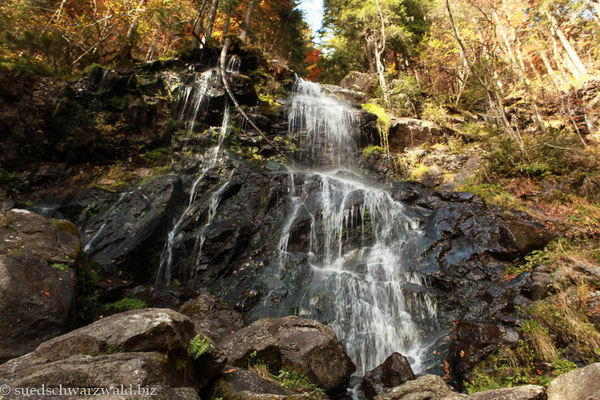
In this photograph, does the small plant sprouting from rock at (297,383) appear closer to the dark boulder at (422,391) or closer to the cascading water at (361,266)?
the dark boulder at (422,391)

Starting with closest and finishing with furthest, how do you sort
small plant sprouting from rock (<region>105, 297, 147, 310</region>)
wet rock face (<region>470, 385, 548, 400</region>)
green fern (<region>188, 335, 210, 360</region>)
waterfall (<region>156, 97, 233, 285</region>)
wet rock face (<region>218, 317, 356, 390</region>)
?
wet rock face (<region>470, 385, 548, 400</region>) → green fern (<region>188, 335, 210, 360</region>) → wet rock face (<region>218, 317, 356, 390</region>) → small plant sprouting from rock (<region>105, 297, 147, 310</region>) → waterfall (<region>156, 97, 233, 285</region>)

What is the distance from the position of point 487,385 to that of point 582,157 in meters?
8.66

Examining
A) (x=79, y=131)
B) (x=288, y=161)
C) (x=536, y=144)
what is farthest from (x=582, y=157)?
(x=79, y=131)

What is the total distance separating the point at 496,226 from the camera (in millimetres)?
7582

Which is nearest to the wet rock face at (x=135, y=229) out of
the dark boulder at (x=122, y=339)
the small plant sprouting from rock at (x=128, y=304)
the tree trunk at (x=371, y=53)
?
the small plant sprouting from rock at (x=128, y=304)

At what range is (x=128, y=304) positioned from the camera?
610 cm

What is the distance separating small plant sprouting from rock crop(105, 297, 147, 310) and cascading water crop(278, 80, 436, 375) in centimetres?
342

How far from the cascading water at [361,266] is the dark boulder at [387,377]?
28.1 inches

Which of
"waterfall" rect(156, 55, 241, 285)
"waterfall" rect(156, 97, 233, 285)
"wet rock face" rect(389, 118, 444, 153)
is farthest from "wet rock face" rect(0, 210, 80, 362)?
"wet rock face" rect(389, 118, 444, 153)

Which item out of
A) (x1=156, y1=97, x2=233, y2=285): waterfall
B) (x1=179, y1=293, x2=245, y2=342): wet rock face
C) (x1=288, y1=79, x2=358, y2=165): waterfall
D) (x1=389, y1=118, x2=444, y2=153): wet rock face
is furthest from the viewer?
(x1=389, y1=118, x2=444, y2=153): wet rock face

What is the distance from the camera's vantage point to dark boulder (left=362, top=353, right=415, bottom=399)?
172 inches

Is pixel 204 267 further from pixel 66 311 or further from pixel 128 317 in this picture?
pixel 128 317

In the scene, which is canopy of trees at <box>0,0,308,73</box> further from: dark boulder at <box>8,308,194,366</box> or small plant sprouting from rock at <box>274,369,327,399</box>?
small plant sprouting from rock at <box>274,369,327,399</box>

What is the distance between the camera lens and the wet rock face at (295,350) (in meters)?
4.26
